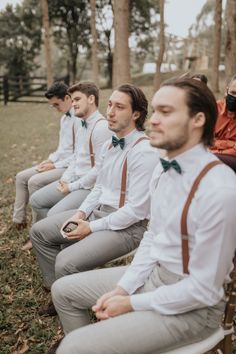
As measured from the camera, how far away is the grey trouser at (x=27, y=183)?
5.02 metres

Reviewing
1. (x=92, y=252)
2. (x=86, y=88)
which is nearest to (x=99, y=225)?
(x=92, y=252)

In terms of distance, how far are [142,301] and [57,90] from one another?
352 cm

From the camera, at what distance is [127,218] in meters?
2.98

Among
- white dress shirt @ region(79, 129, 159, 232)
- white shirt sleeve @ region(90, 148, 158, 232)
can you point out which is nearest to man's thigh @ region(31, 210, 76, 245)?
white dress shirt @ region(79, 129, 159, 232)

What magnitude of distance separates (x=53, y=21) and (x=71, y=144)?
100 feet

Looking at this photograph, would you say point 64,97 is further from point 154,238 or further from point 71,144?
point 154,238

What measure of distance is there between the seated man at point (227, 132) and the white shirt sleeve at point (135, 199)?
1.25 metres

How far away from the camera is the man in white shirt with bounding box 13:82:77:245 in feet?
16.4

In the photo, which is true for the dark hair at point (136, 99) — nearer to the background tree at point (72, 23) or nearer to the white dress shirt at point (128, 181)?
the white dress shirt at point (128, 181)

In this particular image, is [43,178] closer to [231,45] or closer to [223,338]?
[223,338]

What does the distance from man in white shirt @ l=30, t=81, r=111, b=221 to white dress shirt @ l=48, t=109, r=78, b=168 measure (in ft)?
1.65

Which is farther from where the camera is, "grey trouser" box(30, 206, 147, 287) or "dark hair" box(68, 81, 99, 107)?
"dark hair" box(68, 81, 99, 107)

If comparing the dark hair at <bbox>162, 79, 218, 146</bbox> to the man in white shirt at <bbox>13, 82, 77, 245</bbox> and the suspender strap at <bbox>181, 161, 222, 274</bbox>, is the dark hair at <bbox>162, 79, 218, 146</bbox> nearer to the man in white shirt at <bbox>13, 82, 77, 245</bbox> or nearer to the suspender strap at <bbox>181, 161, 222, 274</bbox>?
the suspender strap at <bbox>181, 161, 222, 274</bbox>

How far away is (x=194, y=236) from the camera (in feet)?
6.57
